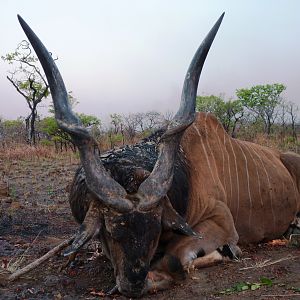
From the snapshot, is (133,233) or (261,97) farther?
(261,97)

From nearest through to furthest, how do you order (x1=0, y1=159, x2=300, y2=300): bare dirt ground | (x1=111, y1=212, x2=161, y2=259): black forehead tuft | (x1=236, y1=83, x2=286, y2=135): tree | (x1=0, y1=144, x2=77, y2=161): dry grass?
(x1=111, y1=212, x2=161, y2=259): black forehead tuft → (x1=0, y1=159, x2=300, y2=300): bare dirt ground → (x1=0, y1=144, x2=77, y2=161): dry grass → (x1=236, y1=83, x2=286, y2=135): tree

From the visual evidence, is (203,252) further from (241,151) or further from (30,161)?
(30,161)

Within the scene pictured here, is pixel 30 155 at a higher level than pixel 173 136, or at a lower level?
lower

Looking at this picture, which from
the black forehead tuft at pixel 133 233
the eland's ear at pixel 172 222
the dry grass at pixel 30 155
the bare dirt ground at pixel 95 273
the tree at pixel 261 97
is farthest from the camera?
the tree at pixel 261 97

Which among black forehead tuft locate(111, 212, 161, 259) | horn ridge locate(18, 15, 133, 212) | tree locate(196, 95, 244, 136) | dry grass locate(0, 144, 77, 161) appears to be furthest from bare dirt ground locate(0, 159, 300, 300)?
tree locate(196, 95, 244, 136)

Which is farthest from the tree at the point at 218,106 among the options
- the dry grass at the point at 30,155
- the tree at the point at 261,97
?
the dry grass at the point at 30,155

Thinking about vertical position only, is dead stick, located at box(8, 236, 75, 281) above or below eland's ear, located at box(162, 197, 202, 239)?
below

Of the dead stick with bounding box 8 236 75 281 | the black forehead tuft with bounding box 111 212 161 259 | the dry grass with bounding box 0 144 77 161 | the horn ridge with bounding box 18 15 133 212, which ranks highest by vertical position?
the horn ridge with bounding box 18 15 133 212

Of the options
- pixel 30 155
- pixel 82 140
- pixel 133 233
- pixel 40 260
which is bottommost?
pixel 30 155

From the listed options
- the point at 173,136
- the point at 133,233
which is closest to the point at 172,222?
the point at 133,233

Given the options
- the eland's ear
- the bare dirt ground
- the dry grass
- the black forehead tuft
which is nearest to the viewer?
the black forehead tuft

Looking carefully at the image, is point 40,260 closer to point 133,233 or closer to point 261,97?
point 133,233

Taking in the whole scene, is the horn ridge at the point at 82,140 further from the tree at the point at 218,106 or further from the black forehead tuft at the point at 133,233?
the tree at the point at 218,106

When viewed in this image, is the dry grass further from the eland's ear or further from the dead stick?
the eland's ear
